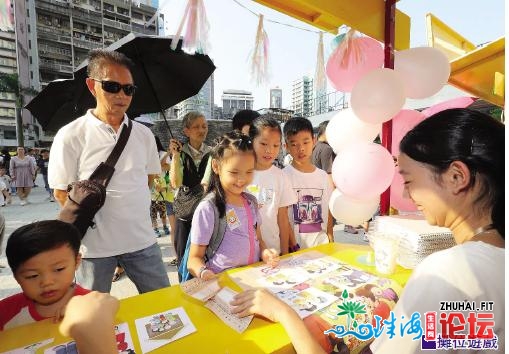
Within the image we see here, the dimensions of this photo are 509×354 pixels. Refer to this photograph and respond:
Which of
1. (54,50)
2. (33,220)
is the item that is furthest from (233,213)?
(54,50)

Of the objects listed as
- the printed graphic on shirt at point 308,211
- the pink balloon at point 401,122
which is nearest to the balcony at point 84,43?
the printed graphic on shirt at point 308,211

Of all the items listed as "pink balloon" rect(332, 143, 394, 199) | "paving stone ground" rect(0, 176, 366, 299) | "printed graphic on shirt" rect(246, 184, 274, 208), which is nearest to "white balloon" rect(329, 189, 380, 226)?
"pink balloon" rect(332, 143, 394, 199)

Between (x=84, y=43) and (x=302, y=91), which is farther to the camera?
(x=84, y=43)

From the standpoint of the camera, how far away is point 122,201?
1.68 m

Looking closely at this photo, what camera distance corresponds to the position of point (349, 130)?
1.88 meters

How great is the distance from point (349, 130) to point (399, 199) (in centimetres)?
Answer: 63

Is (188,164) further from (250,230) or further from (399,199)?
(399,199)

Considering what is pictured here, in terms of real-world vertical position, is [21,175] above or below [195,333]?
above

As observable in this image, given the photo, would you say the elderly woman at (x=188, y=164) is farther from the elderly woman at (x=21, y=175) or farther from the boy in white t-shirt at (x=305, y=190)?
the elderly woman at (x=21, y=175)

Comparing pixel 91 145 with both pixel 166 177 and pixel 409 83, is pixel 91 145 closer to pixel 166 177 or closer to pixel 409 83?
pixel 409 83

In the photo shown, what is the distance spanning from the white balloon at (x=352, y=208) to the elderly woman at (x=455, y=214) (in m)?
0.88

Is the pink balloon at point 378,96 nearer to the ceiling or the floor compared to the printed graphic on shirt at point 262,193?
nearer to the ceiling

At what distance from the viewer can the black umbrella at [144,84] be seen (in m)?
2.31

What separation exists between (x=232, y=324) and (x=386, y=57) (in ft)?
6.52
